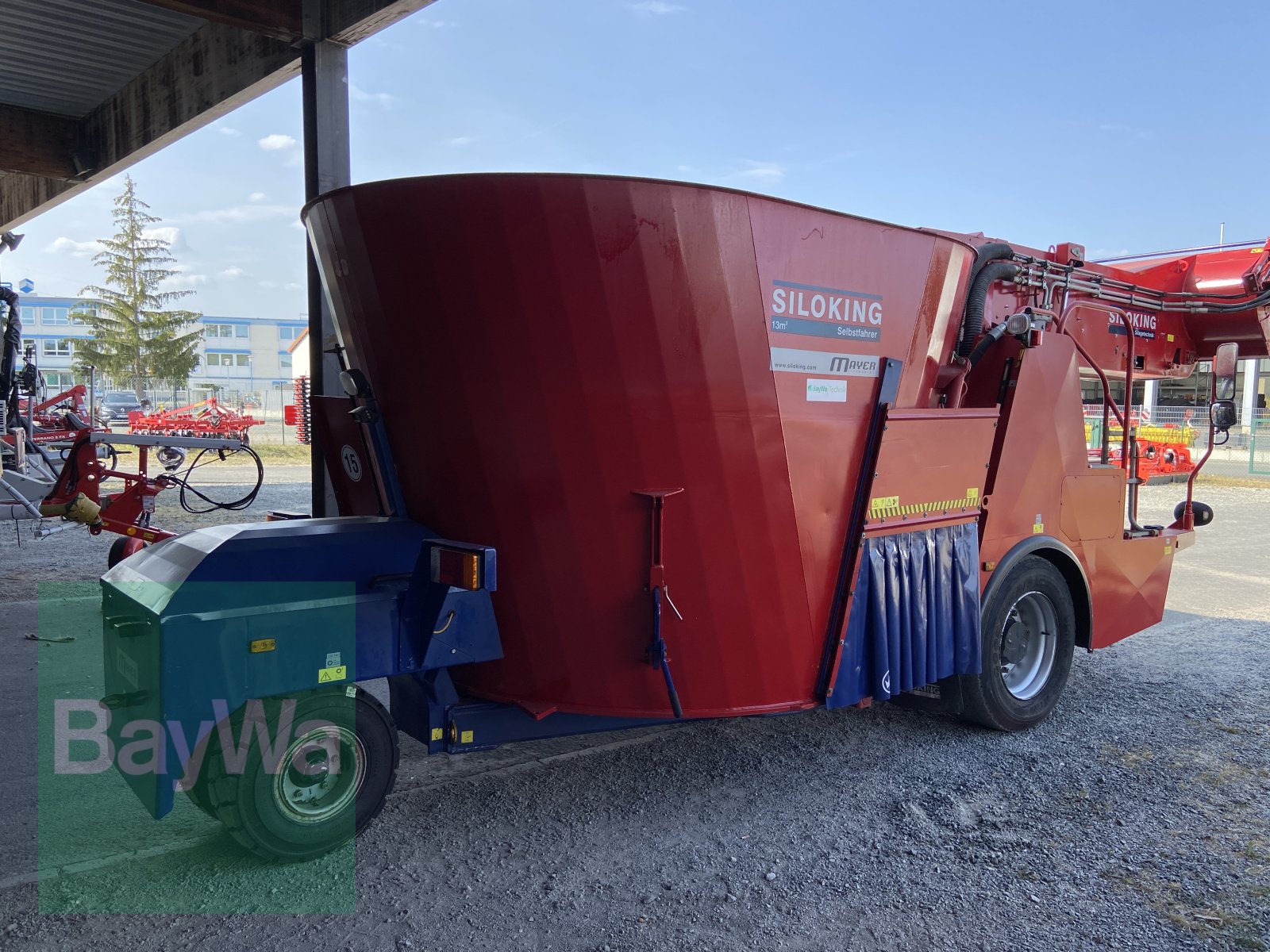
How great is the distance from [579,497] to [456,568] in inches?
21.6

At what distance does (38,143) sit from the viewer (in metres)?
11.4

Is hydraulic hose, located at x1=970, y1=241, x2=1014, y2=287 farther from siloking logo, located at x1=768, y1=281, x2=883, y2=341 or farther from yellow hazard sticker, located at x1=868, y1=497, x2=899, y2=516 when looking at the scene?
yellow hazard sticker, located at x1=868, y1=497, x2=899, y2=516

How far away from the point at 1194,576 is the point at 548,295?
9633 millimetres

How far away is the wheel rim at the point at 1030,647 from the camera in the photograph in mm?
5211

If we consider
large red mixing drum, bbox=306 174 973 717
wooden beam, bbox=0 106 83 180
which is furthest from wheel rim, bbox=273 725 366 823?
wooden beam, bbox=0 106 83 180

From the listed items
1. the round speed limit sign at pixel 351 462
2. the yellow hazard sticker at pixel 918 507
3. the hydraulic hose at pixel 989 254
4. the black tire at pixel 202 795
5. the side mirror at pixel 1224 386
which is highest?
the hydraulic hose at pixel 989 254

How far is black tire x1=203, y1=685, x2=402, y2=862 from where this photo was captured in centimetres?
330

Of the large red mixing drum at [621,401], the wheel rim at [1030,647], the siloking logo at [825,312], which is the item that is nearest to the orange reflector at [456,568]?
the large red mixing drum at [621,401]

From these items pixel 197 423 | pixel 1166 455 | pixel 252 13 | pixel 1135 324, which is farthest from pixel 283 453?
pixel 1135 324

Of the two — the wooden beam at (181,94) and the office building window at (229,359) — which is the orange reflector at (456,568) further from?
the office building window at (229,359)

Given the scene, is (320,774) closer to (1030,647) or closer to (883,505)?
(883,505)

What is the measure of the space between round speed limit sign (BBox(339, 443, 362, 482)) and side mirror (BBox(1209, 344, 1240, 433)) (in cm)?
538

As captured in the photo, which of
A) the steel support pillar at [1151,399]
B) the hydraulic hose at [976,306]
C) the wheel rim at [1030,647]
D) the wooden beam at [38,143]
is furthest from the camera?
the steel support pillar at [1151,399]

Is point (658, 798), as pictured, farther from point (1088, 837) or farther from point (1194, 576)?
point (1194, 576)
